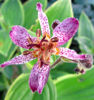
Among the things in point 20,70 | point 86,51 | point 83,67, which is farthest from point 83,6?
point 83,67

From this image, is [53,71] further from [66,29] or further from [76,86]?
[66,29]

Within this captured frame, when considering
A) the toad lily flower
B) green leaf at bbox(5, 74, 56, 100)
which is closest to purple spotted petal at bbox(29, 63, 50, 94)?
the toad lily flower

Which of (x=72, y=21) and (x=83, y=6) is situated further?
(x=83, y=6)

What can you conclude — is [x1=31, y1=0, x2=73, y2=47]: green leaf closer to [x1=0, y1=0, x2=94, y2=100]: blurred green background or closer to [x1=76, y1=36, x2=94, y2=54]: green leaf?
[x1=0, y1=0, x2=94, y2=100]: blurred green background

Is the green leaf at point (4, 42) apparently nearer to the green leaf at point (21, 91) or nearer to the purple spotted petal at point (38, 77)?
the green leaf at point (21, 91)

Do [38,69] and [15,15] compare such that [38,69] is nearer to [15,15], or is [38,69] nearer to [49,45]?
[49,45]

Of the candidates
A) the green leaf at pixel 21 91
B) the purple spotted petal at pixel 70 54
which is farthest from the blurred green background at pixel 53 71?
the purple spotted petal at pixel 70 54

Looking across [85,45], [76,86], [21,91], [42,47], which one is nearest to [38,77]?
[42,47]
